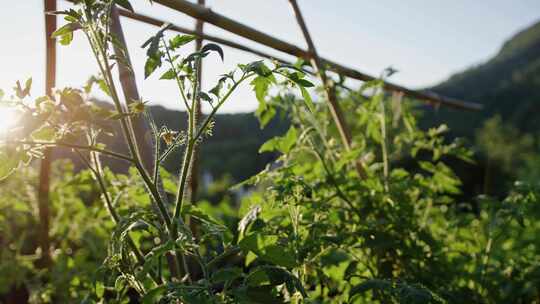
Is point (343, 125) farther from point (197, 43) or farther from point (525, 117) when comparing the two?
point (525, 117)

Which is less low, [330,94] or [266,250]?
[330,94]

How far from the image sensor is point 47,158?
1692mm

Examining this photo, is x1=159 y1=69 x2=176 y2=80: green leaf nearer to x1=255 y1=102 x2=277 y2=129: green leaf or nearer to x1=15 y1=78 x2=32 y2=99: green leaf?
x1=15 y1=78 x2=32 y2=99: green leaf

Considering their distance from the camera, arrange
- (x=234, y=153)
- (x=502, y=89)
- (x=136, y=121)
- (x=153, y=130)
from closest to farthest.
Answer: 1. (x=153, y=130)
2. (x=136, y=121)
3. (x=234, y=153)
4. (x=502, y=89)

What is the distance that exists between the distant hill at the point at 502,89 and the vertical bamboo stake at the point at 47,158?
20.8m

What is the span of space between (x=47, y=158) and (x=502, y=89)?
1410 inches

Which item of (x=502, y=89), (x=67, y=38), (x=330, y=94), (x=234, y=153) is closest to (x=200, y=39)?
(x=330, y=94)

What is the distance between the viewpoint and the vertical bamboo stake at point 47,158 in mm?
1526

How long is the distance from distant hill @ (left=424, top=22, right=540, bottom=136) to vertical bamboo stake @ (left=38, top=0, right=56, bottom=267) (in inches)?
820

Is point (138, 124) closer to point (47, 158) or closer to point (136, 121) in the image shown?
point (136, 121)

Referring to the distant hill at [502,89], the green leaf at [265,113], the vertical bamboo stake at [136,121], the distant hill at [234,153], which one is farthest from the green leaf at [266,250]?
the distant hill at [502,89]

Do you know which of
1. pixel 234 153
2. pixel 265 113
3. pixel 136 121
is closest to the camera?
pixel 136 121

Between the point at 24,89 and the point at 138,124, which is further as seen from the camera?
the point at 138,124

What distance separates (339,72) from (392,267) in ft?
2.29
